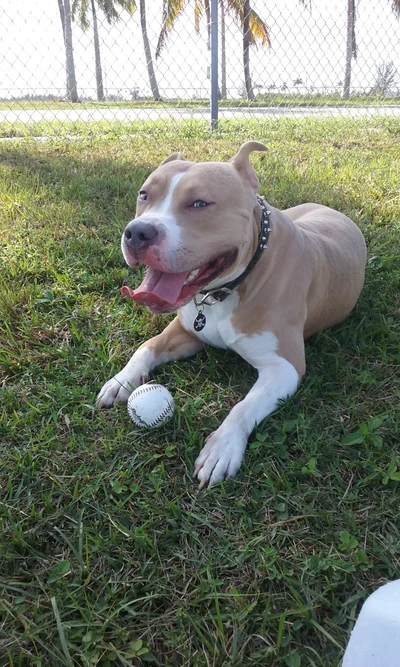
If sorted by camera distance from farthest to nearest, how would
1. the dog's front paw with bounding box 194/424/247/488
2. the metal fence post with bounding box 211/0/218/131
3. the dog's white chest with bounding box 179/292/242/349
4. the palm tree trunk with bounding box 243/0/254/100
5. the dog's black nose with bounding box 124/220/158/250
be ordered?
1. the palm tree trunk with bounding box 243/0/254/100
2. the metal fence post with bounding box 211/0/218/131
3. the dog's white chest with bounding box 179/292/242/349
4. the dog's black nose with bounding box 124/220/158/250
5. the dog's front paw with bounding box 194/424/247/488

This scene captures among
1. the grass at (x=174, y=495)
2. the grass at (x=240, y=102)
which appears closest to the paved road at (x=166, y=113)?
the grass at (x=240, y=102)

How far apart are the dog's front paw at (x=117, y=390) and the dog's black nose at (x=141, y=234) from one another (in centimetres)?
62

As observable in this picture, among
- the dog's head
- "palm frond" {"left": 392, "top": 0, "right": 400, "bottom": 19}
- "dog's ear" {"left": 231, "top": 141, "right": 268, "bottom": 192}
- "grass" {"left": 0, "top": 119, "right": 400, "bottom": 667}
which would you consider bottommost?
"grass" {"left": 0, "top": 119, "right": 400, "bottom": 667}

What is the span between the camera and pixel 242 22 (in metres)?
8.59

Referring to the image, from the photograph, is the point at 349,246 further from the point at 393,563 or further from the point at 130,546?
the point at 130,546

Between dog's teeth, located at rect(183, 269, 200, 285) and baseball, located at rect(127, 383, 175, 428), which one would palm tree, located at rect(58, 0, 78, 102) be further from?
baseball, located at rect(127, 383, 175, 428)

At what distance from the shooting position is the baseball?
82.4 inches

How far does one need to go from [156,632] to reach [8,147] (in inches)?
228

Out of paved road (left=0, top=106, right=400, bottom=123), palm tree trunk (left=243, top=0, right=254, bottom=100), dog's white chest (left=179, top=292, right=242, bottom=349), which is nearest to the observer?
dog's white chest (left=179, top=292, right=242, bottom=349)

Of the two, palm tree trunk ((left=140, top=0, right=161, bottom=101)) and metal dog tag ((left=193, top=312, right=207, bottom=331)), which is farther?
palm tree trunk ((left=140, top=0, right=161, bottom=101))

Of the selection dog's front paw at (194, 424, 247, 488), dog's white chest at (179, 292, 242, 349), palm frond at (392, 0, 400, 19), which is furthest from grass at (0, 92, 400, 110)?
dog's front paw at (194, 424, 247, 488)

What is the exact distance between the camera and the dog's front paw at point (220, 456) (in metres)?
1.88

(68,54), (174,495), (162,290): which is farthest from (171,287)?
(68,54)

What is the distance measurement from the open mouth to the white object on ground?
1.24 metres
